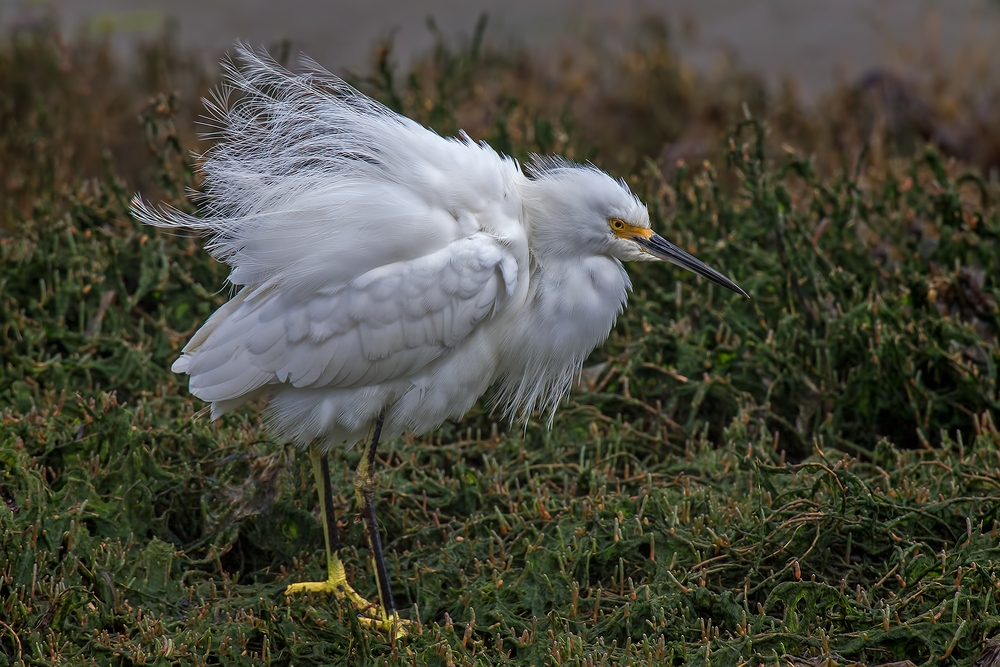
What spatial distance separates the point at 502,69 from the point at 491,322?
3.99m

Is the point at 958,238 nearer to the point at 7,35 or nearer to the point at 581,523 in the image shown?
the point at 581,523

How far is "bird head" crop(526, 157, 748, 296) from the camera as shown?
298 centimetres

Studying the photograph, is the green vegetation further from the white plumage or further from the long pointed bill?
the long pointed bill

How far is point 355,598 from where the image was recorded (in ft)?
9.75

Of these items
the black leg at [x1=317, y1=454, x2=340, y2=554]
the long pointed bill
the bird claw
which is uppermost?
the long pointed bill

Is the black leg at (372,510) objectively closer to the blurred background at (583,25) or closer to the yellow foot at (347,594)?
the yellow foot at (347,594)

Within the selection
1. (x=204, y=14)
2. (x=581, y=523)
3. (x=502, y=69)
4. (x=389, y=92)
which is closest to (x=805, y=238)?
(x=581, y=523)

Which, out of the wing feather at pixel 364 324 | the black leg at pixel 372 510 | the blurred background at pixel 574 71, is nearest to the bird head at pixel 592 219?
the wing feather at pixel 364 324

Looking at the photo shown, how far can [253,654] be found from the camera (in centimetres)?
272

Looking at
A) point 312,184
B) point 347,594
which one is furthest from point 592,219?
point 347,594

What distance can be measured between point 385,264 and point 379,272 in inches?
1.1

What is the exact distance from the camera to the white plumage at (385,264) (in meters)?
2.82

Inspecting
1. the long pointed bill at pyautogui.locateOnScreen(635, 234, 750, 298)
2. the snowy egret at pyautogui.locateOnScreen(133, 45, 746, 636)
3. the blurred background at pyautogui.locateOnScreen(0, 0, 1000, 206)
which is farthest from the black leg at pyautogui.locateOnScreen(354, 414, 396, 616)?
the blurred background at pyautogui.locateOnScreen(0, 0, 1000, 206)

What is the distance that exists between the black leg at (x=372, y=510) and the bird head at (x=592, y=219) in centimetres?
67
